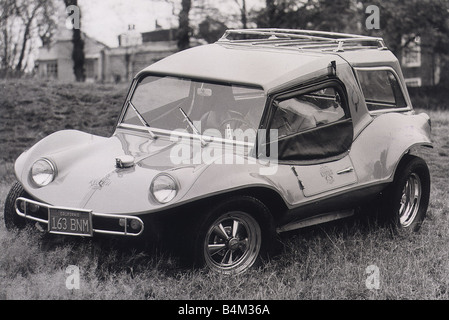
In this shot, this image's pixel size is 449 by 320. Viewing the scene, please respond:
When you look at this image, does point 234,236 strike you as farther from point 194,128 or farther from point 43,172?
point 43,172

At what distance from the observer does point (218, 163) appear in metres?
5.27

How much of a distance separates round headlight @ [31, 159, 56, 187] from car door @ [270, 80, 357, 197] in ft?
5.68

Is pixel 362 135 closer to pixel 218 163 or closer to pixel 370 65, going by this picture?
pixel 370 65

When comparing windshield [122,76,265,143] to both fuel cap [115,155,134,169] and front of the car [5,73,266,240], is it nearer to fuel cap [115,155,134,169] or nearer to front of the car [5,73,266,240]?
front of the car [5,73,266,240]

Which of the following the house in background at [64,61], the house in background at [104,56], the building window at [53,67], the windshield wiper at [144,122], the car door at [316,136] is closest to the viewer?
the car door at [316,136]

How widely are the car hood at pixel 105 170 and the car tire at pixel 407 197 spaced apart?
195 cm

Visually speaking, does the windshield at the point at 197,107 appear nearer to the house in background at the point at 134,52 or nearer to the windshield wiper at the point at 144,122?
the windshield wiper at the point at 144,122

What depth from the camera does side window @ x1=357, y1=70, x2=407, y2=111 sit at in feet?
22.5

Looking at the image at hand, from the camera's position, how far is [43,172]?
18.9 ft

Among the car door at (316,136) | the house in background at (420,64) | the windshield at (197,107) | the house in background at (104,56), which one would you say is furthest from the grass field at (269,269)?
the house in background at (104,56)

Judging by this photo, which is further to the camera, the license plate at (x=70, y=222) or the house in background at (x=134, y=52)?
the house in background at (x=134, y=52)

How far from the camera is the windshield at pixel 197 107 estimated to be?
19.4 ft

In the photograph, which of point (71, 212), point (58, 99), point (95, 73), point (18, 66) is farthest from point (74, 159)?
point (95, 73)

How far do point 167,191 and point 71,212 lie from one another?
28.6 inches
